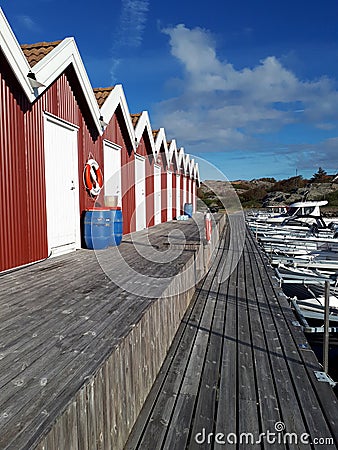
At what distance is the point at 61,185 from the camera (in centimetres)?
639

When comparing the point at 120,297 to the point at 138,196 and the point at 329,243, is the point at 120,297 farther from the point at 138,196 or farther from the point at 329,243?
the point at 329,243

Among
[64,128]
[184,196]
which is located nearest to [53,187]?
[64,128]

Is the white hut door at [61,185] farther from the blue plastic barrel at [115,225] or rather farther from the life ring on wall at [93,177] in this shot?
the blue plastic barrel at [115,225]

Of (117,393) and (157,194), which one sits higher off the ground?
(157,194)

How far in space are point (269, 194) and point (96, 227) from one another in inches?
1717

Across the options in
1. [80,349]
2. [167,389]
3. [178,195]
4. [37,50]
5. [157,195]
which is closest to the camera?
[80,349]

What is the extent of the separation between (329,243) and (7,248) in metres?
13.4

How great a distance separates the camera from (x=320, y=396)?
119 inches

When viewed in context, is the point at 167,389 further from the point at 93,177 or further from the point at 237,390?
the point at 93,177

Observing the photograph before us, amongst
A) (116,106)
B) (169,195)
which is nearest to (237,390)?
(116,106)

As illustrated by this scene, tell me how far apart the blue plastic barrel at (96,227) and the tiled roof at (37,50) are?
285 cm

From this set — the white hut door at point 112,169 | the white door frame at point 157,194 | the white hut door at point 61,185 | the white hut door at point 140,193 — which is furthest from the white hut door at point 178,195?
the white hut door at point 61,185

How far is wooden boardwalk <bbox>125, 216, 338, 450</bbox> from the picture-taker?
246cm

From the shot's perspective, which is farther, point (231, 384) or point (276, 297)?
point (276, 297)
